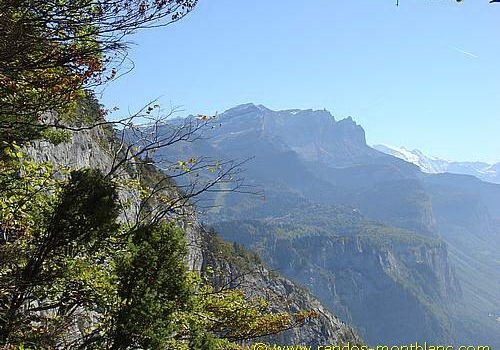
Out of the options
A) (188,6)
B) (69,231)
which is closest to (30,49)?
(188,6)

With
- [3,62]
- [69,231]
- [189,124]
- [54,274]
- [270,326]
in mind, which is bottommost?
[270,326]

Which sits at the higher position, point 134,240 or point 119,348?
point 134,240

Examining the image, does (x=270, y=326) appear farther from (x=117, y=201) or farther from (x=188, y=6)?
(x=188, y=6)

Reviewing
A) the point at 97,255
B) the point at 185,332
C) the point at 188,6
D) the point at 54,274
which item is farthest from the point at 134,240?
the point at 188,6

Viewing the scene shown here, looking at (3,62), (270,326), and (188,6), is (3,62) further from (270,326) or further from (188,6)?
(270,326)

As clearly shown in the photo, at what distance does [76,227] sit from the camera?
1023cm

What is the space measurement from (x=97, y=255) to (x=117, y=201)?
54.3 inches

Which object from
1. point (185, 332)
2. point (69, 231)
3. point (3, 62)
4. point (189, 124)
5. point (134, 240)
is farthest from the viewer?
point (185, 332)

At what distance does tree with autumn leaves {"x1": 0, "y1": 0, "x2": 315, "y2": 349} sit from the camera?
8.02m

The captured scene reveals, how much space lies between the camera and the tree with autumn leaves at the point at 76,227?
316 inches

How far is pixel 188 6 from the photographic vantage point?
317 inches

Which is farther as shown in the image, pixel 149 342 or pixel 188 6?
pixel 149 342

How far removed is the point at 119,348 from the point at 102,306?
42.9 inches

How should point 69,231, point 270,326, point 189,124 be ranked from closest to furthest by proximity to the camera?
point 189,124 < point 69,231 < point 270,326
